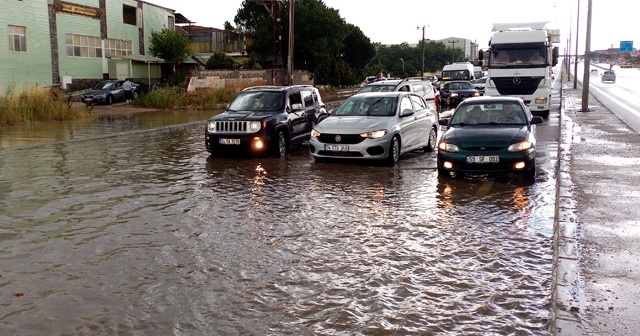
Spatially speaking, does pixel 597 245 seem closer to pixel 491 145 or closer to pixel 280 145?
pixel 491 145

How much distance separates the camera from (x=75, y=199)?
30.2 feet

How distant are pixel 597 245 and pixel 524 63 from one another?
17.5 metres

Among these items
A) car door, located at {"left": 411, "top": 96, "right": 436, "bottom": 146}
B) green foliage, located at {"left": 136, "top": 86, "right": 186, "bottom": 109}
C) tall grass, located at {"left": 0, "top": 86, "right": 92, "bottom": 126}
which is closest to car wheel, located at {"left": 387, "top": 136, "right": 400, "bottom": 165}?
car door, located at {"left": 411, "top": 96, "right": 436, "bottom": 146}

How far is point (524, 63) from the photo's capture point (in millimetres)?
22578

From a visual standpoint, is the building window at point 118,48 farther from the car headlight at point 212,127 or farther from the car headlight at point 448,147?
the car headlight at point 448,147

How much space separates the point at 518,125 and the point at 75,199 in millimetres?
7970

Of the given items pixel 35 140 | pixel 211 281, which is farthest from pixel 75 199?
pixel 35 140

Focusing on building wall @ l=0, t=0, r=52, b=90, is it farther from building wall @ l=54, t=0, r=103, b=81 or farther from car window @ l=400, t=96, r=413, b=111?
Answer: car window @ l=400, t=96, r=413, b=111

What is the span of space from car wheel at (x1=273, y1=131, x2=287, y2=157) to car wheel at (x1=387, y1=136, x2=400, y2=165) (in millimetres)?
2927

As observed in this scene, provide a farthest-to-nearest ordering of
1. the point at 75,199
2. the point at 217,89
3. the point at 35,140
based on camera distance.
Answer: the point at 217,89 < the point at 35,140 < the point at 75,199

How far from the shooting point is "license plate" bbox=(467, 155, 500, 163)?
1037cm

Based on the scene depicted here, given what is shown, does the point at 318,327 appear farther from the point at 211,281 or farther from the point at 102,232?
the point at 102,232

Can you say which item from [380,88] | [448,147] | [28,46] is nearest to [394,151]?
[448,147]

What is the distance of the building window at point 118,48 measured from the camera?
45.9 meters
